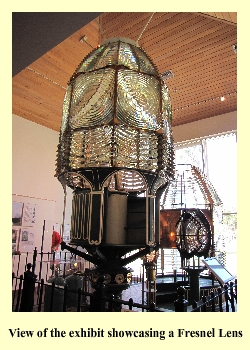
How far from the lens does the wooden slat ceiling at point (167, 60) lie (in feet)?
20.3

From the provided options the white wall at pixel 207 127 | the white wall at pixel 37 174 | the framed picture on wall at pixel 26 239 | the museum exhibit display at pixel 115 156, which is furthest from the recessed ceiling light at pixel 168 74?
the framed picture on wall at pixel 26 239

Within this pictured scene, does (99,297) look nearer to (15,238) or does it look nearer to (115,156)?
(115,156)

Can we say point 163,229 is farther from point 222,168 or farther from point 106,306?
point 106,306

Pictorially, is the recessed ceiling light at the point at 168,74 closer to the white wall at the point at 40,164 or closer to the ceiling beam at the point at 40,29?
the white wall at the point at 40,164

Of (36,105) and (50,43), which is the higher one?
(36,105)

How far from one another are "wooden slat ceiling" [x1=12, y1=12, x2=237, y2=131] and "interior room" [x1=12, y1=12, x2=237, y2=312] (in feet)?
0.09

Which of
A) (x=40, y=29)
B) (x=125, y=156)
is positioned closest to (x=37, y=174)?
(x=125, y=156)

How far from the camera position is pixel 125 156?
2.18 metres

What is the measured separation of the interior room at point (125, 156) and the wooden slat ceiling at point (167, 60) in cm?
3

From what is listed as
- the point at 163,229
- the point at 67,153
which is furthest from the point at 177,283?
the point at 67,153

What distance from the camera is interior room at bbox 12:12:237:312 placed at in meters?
2.17

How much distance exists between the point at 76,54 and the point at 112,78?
4.89m

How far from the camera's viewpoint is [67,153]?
2332 mm

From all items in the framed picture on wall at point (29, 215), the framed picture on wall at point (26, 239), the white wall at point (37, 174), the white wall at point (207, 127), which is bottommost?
A: the framed picture on wall at point (26, 239)
